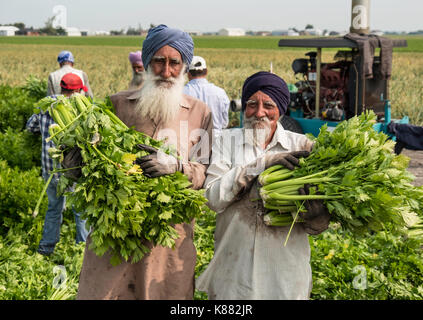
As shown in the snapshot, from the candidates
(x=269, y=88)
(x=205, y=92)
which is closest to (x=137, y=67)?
(x=205, y=92)

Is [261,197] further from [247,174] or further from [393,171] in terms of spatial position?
[393,171]

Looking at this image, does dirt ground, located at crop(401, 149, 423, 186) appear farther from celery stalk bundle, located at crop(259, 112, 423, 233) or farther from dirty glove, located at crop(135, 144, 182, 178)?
dirty glove, located at crop(135, 144, 182, 178)

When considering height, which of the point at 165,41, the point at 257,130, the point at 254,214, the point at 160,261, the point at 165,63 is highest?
the point at 165,41

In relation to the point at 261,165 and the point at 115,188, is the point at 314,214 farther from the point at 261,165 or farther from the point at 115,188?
the point at 115,188

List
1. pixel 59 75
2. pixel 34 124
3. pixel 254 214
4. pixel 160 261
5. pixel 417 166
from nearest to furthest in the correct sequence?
1. pixel 254 214
2. pixel 160 261
3. pixel 34 124
4. pixel 59 75
5. pixel 417 166

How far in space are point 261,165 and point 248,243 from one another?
16.9 inches

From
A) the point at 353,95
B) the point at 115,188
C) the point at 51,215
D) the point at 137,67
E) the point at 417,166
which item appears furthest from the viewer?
the point at 417,166

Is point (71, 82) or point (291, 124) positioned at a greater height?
point (71, 82)

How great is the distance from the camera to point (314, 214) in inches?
101

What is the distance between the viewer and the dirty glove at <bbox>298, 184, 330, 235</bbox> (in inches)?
101

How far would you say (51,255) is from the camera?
17.3 feet
